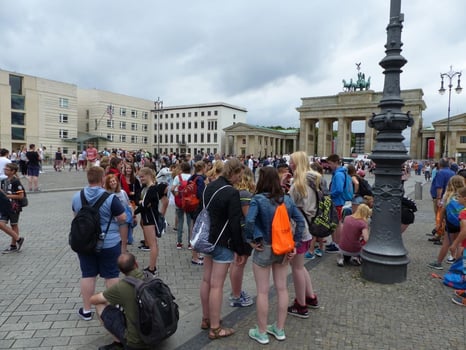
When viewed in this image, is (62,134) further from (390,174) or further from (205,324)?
→ (205,324)

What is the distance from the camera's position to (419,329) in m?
3.94

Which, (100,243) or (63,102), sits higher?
(63,102)

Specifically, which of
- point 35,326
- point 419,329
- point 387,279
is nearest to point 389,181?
point 387,279

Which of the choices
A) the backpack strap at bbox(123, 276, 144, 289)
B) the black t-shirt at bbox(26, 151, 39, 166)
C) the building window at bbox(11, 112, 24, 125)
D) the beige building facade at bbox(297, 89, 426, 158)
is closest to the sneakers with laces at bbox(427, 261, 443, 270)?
the backpack strap at bbox(123, 276, 144, 289)

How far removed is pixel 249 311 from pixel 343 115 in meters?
75.8

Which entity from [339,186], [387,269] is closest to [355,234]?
[387,269]

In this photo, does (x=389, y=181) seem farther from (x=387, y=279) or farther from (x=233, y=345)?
(x=233, y=345)

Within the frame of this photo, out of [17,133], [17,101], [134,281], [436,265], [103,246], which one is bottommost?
[436,265]

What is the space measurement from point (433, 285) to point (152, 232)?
14.8ft

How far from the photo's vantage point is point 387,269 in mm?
5363

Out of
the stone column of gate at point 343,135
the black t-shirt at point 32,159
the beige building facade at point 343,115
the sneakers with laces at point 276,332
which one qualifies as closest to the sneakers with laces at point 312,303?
the sneakers with laces at point 276,332

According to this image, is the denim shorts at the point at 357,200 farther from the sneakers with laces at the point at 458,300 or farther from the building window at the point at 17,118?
the building window at the point at 17,118

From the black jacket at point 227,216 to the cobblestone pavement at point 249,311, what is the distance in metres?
1.07

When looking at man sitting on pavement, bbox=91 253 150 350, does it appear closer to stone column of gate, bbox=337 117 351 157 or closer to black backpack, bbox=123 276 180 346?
black backpack, bbox=123 276 180 346
